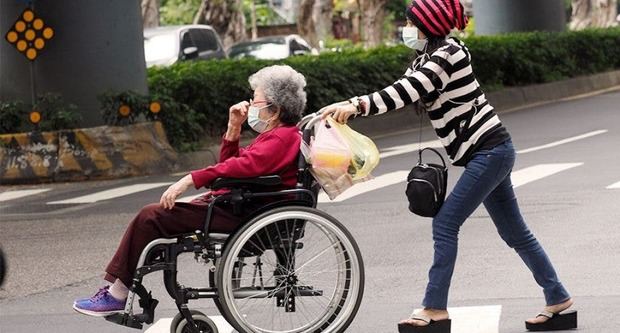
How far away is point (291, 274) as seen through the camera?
7121mm

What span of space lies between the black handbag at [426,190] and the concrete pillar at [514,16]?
24.6 metres

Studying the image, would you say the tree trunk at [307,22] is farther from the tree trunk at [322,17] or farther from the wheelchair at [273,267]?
the wheelchair at [273,267]

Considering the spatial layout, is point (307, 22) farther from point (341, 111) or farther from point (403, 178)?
point (341, 111)

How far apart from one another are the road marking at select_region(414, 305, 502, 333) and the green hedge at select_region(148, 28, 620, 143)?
7.92m

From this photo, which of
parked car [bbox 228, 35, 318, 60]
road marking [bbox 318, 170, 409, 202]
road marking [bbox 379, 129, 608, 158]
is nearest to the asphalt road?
road marking [bbox 318, 170, 409, 202]

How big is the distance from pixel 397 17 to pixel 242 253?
76445 millimetres

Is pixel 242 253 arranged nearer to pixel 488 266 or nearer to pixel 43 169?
pixel 488 266

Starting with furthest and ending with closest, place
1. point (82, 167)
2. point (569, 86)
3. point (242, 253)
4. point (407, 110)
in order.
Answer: point (569, 86), point (407, 110), point (82, 167), point (242, 253)

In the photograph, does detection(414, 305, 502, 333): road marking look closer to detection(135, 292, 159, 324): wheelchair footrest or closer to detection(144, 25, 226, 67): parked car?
detection(135, 292, 159, 324): wheelchair footrest

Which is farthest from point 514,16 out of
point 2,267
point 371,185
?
point 2,267

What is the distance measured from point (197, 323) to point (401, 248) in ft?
11.4

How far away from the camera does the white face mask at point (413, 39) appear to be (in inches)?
280

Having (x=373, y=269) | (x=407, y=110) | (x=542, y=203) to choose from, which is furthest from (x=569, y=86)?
(x=373, y=269)

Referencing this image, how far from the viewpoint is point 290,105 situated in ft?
23.7
